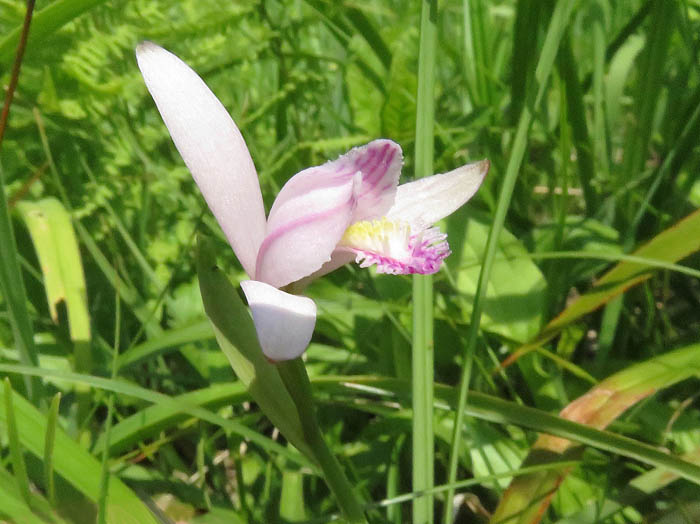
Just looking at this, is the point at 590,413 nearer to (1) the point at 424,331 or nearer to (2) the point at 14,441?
(1) the point at 424,331

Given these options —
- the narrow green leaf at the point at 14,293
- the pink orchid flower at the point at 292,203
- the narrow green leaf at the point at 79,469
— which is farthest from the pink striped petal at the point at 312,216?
the narrow green leaf at the point at 14,293

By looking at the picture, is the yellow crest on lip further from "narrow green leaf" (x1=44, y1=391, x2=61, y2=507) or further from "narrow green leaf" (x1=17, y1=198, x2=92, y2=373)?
"narrow green leaf" (x1=17, y1=198, x2=92, y2=373)

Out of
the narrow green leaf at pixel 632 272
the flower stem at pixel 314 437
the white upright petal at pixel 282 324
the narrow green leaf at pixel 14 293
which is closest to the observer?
the white upright petal at pixel 282 324

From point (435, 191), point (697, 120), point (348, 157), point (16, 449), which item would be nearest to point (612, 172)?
point (697, 120)

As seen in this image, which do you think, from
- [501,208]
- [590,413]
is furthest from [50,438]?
[590,413]

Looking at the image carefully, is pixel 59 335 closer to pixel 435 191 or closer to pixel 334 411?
pixel 334 411

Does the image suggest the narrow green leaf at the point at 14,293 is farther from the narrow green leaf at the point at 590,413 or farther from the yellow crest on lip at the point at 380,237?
the narrow green leaf at the point at 590,413

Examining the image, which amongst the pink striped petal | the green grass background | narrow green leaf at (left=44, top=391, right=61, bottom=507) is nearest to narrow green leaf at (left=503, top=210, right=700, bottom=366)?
the green grass background
